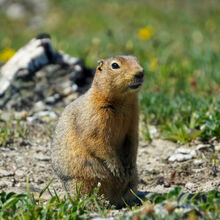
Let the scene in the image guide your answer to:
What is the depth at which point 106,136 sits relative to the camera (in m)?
4.07

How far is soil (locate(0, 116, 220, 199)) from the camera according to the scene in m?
4.67

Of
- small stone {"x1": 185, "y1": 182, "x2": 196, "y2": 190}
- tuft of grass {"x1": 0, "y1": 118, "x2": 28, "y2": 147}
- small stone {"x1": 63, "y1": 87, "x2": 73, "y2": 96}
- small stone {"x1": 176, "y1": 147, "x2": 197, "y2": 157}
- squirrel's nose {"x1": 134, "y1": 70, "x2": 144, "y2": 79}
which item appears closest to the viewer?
squirrel's nose {"x1": 134, "y1": 70, "x2": 144, "y2": 79}

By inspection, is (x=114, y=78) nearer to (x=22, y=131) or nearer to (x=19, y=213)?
(x=19, y=213)

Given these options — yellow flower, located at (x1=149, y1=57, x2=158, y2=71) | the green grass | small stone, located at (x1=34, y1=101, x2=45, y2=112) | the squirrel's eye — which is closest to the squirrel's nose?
the squirrel's eye

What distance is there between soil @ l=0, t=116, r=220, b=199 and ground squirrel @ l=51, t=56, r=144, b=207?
483 mm

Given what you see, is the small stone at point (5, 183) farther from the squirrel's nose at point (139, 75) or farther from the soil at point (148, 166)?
the squirrel's nose at point (139, 75)

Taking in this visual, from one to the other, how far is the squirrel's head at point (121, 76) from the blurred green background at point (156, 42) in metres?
1.79

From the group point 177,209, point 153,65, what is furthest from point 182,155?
point 153,65

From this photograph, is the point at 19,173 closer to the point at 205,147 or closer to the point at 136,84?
the point at 136,84

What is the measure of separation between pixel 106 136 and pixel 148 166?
1472mm

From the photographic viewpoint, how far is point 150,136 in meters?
5.96

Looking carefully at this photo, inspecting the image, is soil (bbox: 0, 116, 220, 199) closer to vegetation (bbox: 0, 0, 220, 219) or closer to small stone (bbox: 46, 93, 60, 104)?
vegetation (bbox: 0, 0, 220, 219)

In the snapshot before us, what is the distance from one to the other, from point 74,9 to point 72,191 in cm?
1209

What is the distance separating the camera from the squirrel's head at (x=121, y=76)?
12.6 feet
